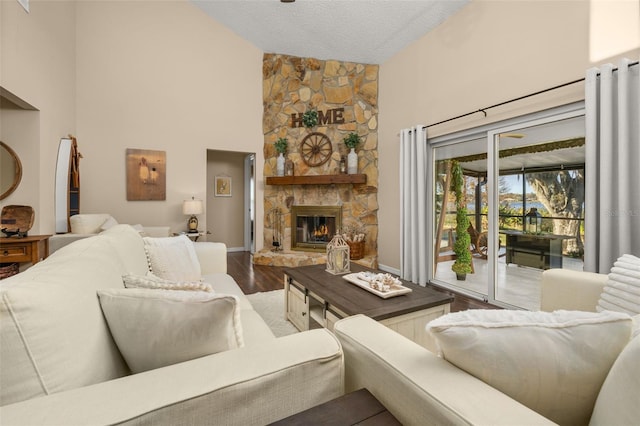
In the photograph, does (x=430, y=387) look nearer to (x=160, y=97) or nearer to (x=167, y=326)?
(x=167, y=326)

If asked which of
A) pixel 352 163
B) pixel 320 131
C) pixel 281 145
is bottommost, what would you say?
pixel 352 163

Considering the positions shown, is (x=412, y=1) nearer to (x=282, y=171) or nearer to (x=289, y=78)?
(x=289, y=78)

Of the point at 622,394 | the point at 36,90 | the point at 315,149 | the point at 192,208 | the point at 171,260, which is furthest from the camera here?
the point at 315,149

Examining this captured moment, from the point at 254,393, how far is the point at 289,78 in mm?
5443

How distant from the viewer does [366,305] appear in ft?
5.68

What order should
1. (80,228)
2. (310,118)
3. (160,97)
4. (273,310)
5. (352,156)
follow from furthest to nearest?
1. (310,118)
2. (352,156)
3. (160,97)
4. (80,228)
5. (273,310)

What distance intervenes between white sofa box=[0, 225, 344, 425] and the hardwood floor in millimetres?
2635

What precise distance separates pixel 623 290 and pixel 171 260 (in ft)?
8.17

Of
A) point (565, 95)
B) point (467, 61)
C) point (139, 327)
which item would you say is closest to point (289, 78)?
point (467, 61)

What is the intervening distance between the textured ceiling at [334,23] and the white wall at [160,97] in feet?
1.45

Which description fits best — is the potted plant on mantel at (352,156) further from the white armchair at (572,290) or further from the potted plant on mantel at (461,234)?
the white armchair at (572,290)

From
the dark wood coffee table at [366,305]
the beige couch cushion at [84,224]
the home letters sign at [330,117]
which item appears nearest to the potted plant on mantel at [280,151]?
the home letters sign at [330,117]

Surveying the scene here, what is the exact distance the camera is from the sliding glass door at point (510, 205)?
9.09 ft

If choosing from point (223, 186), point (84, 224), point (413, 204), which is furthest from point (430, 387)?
point (223, 186)
